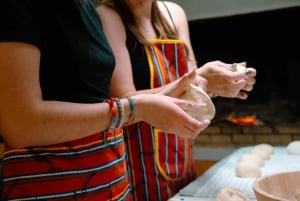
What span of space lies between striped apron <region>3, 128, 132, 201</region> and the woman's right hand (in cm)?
11

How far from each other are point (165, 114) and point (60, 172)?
213mm

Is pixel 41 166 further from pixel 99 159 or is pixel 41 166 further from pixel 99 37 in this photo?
pixel 99 37

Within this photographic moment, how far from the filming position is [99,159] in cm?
77

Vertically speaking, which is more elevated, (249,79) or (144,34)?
(144,34)

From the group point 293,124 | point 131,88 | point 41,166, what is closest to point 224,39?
point 293,124

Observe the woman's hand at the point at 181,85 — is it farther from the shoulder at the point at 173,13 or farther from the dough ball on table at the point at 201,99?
the shoulder at the point at 173,13

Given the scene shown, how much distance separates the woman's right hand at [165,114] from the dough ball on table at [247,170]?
493 millimetres

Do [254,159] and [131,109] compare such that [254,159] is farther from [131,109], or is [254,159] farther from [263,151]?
[131,109]

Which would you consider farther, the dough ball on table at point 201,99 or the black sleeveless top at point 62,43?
the dough ball on table at point 201,99

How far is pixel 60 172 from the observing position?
0.71 meters

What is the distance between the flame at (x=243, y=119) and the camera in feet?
7.30

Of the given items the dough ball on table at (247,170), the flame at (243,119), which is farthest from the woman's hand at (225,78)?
the flame at (243,119)

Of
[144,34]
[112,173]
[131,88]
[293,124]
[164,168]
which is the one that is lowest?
[293,124]

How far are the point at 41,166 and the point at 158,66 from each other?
20.1 inches
